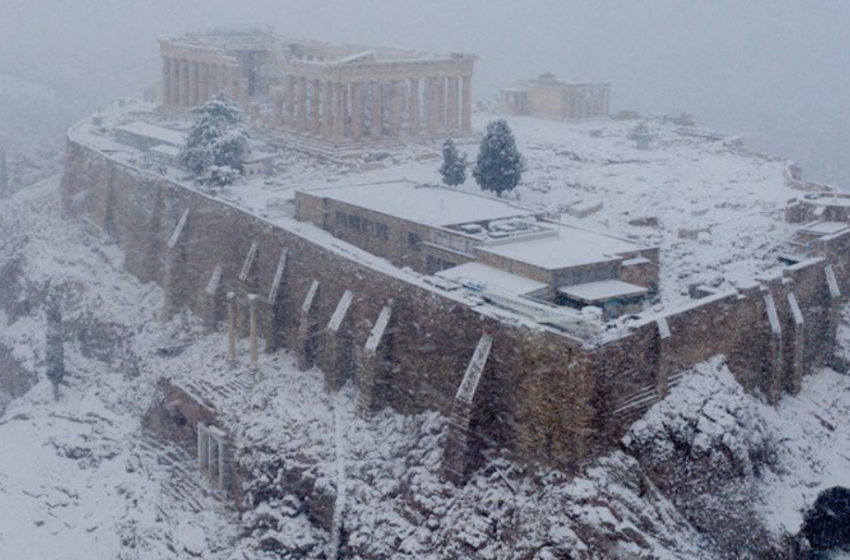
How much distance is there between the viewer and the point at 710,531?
26.5 metres

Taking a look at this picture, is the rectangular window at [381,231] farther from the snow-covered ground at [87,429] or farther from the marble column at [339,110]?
the marble column at [339,110]

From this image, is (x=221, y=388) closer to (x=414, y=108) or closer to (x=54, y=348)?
(x=54, y=348)

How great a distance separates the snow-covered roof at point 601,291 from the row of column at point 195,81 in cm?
4129

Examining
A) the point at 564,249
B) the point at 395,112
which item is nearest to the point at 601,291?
the point at 564,249

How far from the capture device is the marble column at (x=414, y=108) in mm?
62250

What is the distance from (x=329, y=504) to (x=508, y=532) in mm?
6608

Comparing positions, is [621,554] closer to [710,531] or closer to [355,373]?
[710,531]

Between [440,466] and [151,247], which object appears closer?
[440,466]

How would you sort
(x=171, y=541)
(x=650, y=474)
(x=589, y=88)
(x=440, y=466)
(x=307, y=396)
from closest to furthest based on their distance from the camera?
1. (x=650, y=474)
2. (x=440, y=466)
3. (x=171, y=541)
4. (x=307, y=396)
5. (x=589, y=88)

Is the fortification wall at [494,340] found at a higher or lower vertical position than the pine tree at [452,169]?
lower

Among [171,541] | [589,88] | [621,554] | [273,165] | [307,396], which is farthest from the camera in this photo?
[589,88]

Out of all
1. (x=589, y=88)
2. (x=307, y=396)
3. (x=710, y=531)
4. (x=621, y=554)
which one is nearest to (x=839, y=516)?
(x=710, y=531)

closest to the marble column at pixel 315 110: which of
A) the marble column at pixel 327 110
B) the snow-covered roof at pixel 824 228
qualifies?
the marble column at pixel 327 110

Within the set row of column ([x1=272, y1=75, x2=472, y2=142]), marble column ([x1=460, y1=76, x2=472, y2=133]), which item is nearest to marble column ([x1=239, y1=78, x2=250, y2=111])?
row of column ([x1=272, y1=75, x2=472, y2=142])
